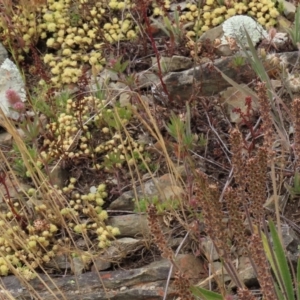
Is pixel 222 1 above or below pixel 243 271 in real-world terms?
above

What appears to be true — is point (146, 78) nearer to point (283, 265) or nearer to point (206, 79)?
point (206, 79)

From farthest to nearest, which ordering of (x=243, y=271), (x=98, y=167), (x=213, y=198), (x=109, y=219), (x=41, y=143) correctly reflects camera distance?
(x=41, y=143)
(x=98, y=167)
(x=109, y=219)
(x=243, y=271)
(x=213, y=198)

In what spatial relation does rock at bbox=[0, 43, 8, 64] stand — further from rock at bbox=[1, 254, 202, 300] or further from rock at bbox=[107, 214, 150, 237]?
rock at bbox=[1, 254, 202, 300]

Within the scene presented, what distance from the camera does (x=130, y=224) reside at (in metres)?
2.96

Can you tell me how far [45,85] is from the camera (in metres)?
3.68

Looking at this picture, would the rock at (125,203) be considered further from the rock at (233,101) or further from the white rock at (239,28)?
the white rock at (239,28)

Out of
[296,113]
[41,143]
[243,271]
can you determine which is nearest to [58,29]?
[41,143]

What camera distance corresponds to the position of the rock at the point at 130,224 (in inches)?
115

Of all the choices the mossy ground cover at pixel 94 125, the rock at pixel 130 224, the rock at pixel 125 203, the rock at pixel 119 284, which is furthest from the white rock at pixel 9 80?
the rock at pixel 119 284

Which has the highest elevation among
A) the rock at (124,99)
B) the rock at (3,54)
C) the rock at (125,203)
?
the rock at (3,54)

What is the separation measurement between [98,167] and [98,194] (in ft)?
0.75

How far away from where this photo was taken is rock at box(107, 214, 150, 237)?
293 cm

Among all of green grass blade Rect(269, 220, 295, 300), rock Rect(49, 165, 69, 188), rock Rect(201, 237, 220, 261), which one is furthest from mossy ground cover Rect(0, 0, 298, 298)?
green grass blade Rect(269, 220, 295, 300)

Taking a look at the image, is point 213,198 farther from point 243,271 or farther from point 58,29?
point 58,29
